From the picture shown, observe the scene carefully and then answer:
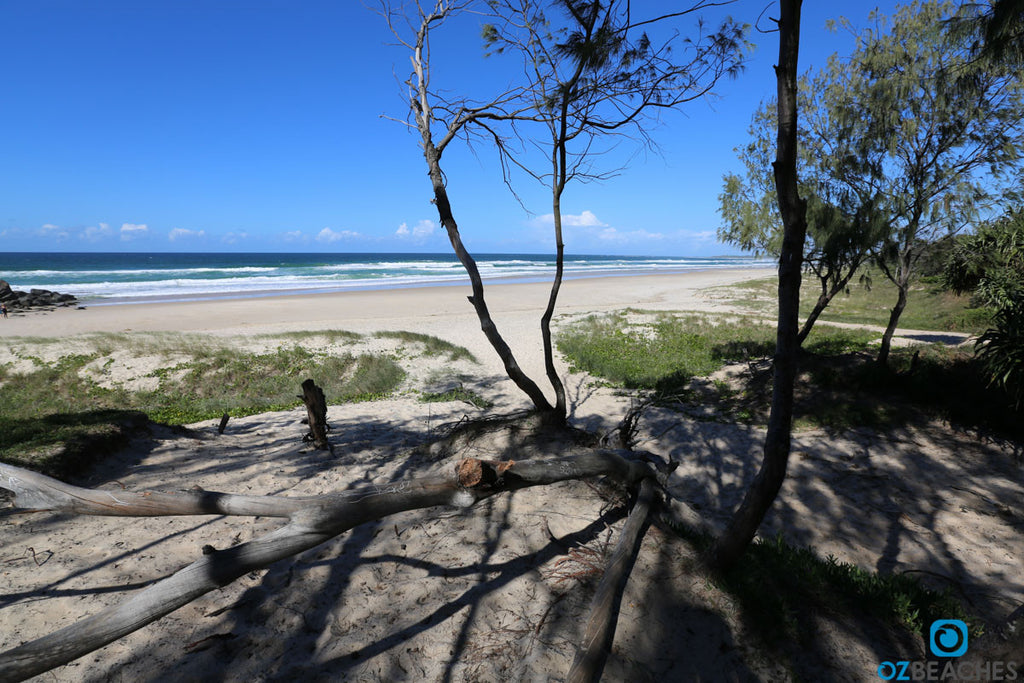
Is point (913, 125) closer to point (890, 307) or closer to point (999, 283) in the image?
point (999, 283)

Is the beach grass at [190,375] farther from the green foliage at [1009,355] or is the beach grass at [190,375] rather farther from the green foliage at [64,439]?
the green foliage at [1009,355]

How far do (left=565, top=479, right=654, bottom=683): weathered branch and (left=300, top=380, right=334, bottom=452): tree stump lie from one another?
4649mm

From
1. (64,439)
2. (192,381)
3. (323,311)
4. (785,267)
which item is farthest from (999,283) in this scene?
(323,311)

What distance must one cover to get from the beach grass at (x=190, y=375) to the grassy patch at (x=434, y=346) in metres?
0.04

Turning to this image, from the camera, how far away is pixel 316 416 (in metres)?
6.67

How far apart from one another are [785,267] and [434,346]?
39.9ft

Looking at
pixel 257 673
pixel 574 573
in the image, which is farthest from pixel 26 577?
pixel 574 573

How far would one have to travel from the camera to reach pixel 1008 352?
6699 millimetres

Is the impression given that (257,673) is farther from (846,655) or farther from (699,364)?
(699,364)

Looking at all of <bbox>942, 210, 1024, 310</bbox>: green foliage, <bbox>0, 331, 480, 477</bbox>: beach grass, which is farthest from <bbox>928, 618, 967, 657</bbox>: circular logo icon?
<bbox>0, 331, 480, 477</bbox>: beach grass

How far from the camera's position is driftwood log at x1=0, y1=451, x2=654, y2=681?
211 cm

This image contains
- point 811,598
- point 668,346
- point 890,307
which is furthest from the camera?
point 890,307

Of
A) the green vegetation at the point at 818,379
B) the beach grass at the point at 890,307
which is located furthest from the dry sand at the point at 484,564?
the beach grass at the point at 890,307

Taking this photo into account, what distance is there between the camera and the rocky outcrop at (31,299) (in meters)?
24.5
